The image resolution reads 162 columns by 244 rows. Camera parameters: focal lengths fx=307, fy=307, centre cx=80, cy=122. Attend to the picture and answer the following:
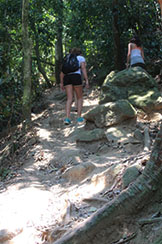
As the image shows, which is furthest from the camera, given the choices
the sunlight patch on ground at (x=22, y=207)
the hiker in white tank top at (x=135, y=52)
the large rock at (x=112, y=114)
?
the hiker in white tank top at (x=135, y=52)

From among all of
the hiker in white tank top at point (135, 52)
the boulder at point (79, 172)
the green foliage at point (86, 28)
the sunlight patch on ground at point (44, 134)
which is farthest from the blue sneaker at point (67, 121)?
the boulder at point (79, 172)

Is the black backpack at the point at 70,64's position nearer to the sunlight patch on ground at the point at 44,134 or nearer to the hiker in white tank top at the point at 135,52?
the sunlight patch on ground at the point at 44,134

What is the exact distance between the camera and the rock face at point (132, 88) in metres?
6.97

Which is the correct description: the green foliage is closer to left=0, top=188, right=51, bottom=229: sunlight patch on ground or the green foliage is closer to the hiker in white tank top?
the hiker in white tank top

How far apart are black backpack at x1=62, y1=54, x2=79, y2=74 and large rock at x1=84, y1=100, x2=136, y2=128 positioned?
126cm

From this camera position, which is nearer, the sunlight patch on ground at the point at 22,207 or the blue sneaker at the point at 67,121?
the sunlight patch on ground at the point at 22,207

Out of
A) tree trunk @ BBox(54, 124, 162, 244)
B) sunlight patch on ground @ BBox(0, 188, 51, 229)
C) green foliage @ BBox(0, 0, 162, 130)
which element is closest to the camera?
tree trunk @ BBox(54, 124, 162, 244)

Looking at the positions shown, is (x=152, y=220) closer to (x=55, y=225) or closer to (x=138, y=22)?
(x=55, y=225)

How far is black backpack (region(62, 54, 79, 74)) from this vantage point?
7.19 m

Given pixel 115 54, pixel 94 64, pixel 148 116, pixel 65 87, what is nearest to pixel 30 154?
pixel 65 87

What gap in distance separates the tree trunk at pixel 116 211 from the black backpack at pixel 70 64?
15.2ft

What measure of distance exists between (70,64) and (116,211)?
16.1 feet

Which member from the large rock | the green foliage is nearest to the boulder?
the large rock

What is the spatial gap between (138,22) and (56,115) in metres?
4.52
